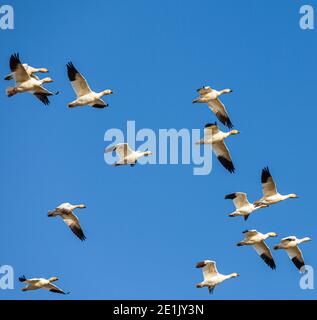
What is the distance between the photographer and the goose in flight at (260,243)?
1375 inches

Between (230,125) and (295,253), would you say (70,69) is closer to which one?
(230,125)

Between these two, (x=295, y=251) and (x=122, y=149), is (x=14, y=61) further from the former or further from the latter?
(x=295, y=251)

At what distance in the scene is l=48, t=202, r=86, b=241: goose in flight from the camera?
34.5 metres

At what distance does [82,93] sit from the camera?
3434 centimetres

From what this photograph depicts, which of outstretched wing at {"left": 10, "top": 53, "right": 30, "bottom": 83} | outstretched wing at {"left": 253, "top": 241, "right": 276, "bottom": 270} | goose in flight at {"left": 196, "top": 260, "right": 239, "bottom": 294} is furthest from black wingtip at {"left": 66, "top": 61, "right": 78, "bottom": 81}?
Result: outstretched wing at {"left": 253, "top": 241, "right": 276, "bottom": 270}

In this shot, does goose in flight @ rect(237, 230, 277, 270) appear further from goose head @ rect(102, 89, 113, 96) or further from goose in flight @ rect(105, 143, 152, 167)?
goose head @ rect(102, 89, 113, 96)

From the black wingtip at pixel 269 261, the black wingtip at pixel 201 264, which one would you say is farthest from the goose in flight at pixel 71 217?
the black wingtip at pixel 269 261

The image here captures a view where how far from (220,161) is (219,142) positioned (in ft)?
1.86

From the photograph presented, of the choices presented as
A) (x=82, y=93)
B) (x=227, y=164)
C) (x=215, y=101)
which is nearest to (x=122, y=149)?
(x=82, y=93)
